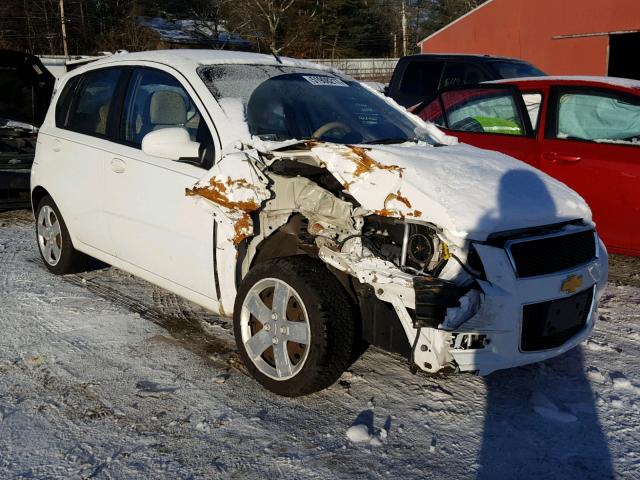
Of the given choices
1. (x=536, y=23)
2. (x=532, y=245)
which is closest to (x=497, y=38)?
(x=536, y=23)

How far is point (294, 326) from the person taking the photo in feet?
11.2

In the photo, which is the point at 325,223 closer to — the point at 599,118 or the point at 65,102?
the point at 65,102

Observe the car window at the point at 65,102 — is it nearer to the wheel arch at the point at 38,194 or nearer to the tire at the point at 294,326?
the wheel arch at the point at 38,194

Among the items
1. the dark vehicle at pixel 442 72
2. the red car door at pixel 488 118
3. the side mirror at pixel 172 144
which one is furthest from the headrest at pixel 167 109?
the dark vehicle at pixel 442 72

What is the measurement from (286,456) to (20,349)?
2055 millimetres

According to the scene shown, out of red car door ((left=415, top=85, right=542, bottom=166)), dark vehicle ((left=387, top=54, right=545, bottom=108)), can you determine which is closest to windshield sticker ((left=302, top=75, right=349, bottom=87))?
red car door ((left=415, top=85, right=542, bottom=166))

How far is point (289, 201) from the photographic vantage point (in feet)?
11.9

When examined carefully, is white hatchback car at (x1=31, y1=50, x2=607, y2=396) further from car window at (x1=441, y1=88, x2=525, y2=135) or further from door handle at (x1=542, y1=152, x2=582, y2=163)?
car window at (x1=441, y1=88, x2=525, y2=135)

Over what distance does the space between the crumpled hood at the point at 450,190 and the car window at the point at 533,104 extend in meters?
2.56

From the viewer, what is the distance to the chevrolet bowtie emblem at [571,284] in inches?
130

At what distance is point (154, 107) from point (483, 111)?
11.5 feet

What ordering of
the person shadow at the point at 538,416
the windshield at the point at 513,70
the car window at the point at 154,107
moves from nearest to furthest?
the person shadow at the point at 538,416 < the car window at the point at 154,107 < the windshield at the point at 513,70

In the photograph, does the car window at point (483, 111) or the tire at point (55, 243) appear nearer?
the tire at point (55, 243)

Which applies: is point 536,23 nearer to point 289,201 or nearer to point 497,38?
point 497,38
